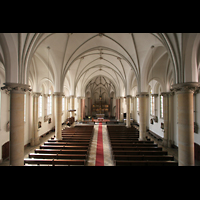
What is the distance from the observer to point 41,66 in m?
14.8

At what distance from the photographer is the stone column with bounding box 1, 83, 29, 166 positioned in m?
6.59

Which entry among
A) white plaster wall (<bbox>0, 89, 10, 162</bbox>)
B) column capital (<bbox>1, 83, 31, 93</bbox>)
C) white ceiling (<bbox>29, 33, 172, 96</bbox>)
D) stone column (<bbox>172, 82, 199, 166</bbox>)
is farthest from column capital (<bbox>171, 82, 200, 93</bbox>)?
white plaster wall (<bbox>0, 89, 10, 162</bbox>)

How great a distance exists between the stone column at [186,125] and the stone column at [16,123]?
847 centimetres

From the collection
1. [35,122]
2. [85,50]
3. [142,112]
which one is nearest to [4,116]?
[35,122]

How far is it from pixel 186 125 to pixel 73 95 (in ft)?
56.8

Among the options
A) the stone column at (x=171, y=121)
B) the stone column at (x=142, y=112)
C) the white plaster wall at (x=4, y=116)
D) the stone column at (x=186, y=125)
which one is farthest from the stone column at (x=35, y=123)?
the stone column at (x=171, y=121)

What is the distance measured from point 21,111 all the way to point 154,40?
10881 mm

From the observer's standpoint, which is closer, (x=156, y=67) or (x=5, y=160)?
(x=5, y=160)

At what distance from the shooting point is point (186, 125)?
6.59 meters

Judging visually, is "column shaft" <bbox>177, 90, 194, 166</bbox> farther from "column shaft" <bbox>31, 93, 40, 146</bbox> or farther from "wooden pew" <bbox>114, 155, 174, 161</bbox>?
"column shaft" <bbox>31, 93, 40, 146</bbox>
